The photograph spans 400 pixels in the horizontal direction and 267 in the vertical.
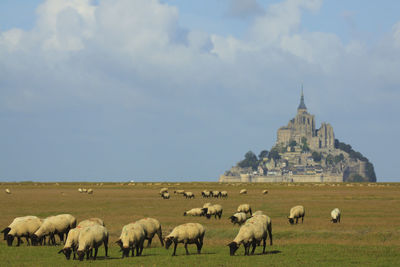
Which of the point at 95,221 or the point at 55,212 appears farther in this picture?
the point at 55,212

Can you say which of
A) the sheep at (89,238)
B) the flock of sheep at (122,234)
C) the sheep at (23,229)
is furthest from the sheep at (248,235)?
the sheep at (23,229)

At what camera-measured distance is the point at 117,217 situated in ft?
147

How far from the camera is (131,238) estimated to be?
25141 mm

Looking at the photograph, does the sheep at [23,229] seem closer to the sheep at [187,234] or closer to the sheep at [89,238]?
the sheep at [89,238]

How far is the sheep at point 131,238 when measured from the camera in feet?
81.6

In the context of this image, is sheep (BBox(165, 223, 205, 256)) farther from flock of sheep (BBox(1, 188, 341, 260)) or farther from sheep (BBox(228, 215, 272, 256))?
sheep (BBox(228, 215, 272, 256))

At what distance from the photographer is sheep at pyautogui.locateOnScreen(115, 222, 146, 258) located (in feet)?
81.6

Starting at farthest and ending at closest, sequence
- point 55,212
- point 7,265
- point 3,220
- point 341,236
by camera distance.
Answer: point 55,212
point 3,220
point 341,236
point 7,265

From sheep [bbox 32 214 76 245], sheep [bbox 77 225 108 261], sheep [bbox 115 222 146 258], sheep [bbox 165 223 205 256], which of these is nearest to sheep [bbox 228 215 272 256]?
sheep [bbox 165 223 205 256]

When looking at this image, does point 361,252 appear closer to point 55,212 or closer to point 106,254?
point 106,254

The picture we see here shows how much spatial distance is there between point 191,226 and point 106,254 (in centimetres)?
382

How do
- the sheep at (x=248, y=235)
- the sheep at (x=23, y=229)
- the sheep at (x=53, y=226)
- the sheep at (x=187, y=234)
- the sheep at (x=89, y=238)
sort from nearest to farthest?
the sheep at (x=89, y=238)
the sheep at (x=248, y=235)
the sheep at (x=187, y=234)
the sheep at (x=53, y=226)
the sheep at (x=23, y=229)

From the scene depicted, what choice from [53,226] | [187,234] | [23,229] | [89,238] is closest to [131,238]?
[89,238]

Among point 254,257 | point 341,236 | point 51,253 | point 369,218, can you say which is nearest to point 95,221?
point 51,253
